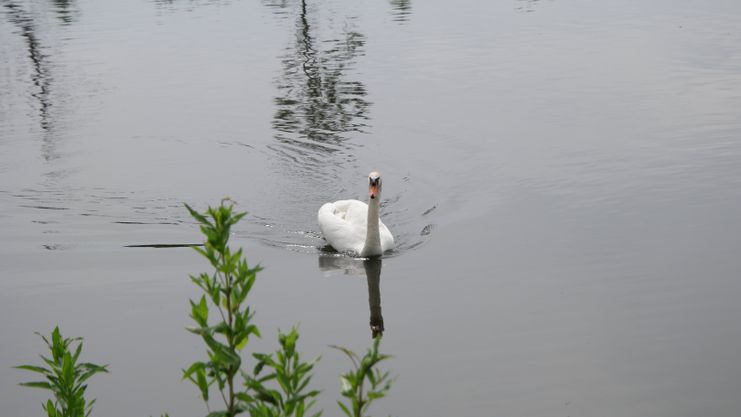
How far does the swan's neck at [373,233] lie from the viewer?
12.9 m

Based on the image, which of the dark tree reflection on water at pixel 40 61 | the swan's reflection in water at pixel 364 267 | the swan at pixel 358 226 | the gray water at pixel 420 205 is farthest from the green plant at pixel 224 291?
the dark tree reflection on water at pixel 40 61

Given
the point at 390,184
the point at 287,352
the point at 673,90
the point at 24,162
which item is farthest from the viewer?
the point at 673,90

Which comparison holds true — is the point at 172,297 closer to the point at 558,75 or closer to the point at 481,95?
the point at 481,95

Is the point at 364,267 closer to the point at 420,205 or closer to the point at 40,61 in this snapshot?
the point at 420,205

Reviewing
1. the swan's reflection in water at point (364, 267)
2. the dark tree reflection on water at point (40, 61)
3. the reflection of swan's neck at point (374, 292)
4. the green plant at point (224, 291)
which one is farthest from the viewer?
the dark tree reflection on water at point (40, 61)

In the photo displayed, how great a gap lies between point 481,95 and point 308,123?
4.12 metres

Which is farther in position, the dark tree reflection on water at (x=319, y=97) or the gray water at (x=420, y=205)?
the dark tree reflection on water at (x=319, y=97)

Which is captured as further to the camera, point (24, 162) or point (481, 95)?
point (481, 95)

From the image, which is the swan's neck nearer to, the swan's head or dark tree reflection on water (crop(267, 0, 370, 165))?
the swan's head

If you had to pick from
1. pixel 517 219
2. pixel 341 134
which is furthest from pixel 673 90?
pixel 517 219

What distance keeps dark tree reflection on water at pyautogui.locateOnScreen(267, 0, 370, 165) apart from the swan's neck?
15.1ft

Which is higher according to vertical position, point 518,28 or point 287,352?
point 287,352

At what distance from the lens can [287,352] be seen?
3.77 metres

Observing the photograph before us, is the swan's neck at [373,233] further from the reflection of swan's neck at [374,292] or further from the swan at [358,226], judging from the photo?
the reflection of swan's neck at [374,292]
